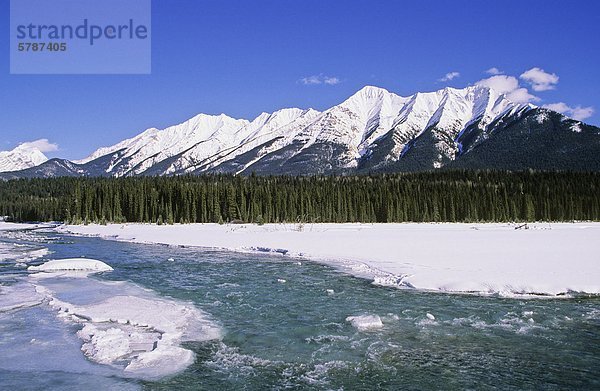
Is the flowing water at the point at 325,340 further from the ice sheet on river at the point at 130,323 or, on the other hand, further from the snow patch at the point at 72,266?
the snow patch at the point at 72,266

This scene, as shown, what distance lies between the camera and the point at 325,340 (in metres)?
13.7

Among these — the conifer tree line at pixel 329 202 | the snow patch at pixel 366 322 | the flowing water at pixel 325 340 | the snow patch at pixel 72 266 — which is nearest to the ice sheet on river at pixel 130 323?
the flowing water at pixel 325 340

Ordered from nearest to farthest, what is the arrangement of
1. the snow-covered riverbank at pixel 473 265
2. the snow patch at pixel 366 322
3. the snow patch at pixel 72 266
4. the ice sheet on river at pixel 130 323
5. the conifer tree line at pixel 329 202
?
the ice sheet on river at pixel 130 323 < the snow patch at pixel 366 322 < the snow-covered riverbank at pixel 473 265 < the snow patch at pixel 72 266 < the conifer tree line at pixel 329 202

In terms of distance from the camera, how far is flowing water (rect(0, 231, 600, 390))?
35.3 ft

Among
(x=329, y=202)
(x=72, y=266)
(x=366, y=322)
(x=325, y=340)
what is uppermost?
(x=329, y=202)

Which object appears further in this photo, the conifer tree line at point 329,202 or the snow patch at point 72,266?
the conifer tree line at point 329,202

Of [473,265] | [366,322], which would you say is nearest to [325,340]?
[366,322]

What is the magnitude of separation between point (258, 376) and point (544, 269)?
18.3m

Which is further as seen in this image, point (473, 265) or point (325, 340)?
point (473, 265)

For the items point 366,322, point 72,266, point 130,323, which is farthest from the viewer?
point 72,266

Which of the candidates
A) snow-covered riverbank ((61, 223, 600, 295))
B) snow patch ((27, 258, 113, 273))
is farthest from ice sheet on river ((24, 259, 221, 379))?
snow-covered riverbank ((61, 223, 600, 295))

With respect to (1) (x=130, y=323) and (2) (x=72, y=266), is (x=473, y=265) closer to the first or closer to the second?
(1) (x=130, y=323)

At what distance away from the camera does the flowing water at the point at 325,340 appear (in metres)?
10.8

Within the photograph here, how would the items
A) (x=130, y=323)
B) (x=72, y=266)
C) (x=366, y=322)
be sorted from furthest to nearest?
(x=72, y=266) → (x=130, y=323) → (x=366, y=322)
